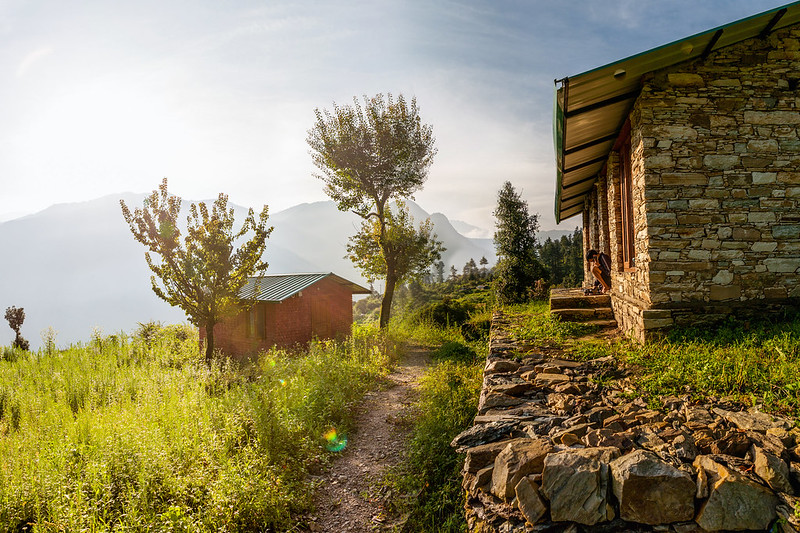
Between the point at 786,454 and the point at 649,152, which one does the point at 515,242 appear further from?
the point at 786,454

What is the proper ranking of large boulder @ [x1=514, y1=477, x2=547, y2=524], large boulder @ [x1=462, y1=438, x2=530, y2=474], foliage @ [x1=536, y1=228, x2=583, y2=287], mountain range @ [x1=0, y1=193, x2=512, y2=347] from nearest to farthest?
large boulder @ [x1=514, y1=477, x2=547, y2=524] < large boulder @ [x1=462, y1=438, x2=530, y2=474] < foliage @ [x1=536, y1=228, x2=583, y2=287] < mountain range @ [x1=0, y1=193, x2=512, y2=347]

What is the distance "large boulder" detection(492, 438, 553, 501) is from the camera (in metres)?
2.82

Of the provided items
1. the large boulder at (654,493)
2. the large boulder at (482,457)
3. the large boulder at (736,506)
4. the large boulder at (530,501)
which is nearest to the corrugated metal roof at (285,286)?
the large boulder at (482,457)

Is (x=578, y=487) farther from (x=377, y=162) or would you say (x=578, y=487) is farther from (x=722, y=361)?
(x=377, y=162)

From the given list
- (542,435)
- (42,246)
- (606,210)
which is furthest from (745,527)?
(42,246)

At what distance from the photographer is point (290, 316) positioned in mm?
15852

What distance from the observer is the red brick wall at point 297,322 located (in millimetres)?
15648

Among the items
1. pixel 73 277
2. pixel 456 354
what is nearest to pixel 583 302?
pixel 456 354

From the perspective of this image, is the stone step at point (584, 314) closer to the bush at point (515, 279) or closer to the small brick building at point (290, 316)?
the small brick building at point (290, 316)

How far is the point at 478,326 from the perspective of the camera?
15.1 metres

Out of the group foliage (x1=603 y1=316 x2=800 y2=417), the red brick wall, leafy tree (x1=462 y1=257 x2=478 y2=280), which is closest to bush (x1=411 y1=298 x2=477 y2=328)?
the red brick wall

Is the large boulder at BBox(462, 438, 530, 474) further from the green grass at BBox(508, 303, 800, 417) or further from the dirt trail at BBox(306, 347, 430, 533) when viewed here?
the green grass at BBox(508, 303, 800, 417)

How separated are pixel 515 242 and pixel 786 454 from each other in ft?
67.8

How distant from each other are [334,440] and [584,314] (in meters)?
5.91
